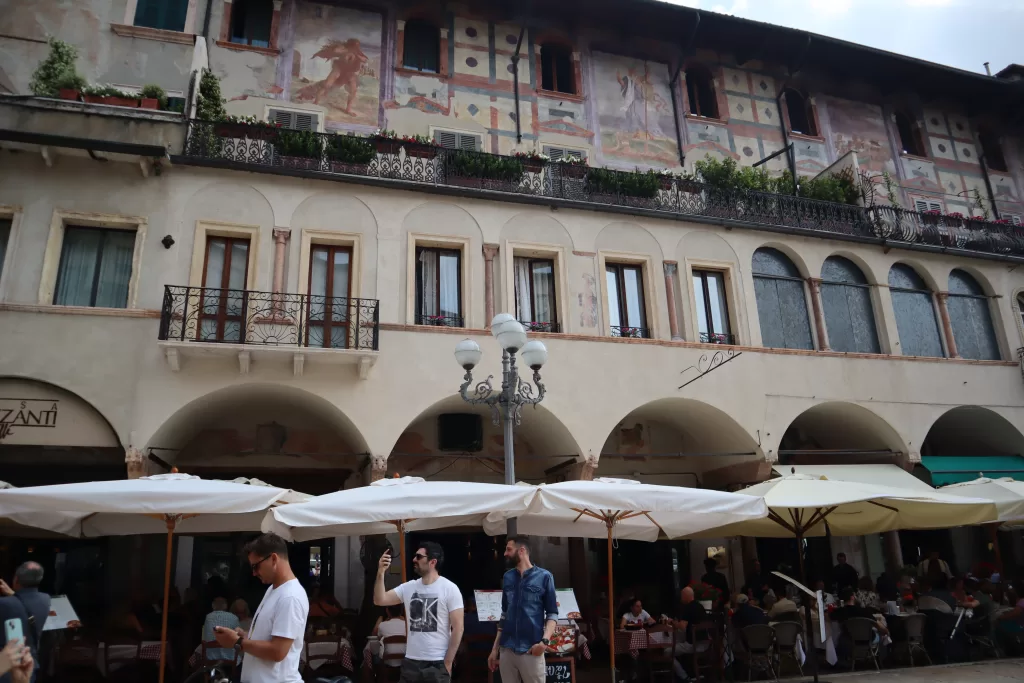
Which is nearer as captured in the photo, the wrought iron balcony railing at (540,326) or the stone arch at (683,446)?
the wrought iron balcony railing at (540,326)

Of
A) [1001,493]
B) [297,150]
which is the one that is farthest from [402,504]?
[1001,493]

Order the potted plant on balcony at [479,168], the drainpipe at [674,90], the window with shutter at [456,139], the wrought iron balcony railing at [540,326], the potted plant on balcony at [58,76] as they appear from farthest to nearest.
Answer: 1. the drainpipe at [674,90]
2. the window with shutter at [456,139]
3. the potted plant on balcony at [479,168]
4. the wrought iron balcony railing at [540,326]
5. the potted plant on balcony at [58,76]

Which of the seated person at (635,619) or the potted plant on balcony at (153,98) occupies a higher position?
the potted plant on balcony at (153,98)

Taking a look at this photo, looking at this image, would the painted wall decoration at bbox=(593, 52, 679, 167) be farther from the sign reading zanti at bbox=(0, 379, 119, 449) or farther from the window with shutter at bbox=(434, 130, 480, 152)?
the sign reading zanti at bbox=(0, 379, 119, 449)

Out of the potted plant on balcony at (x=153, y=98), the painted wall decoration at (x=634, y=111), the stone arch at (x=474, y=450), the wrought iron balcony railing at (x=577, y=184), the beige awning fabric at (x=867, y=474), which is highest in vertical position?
the painted wall decoration at (x=634, y=111)

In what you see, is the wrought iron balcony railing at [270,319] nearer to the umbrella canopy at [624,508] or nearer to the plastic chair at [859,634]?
the umbrella canopy at [624,508]

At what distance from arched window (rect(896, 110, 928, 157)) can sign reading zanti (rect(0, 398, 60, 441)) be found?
2165cm

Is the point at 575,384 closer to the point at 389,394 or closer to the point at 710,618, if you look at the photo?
the point at 389,394

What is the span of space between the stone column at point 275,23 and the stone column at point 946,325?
16.2 m

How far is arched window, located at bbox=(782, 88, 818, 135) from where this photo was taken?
65.2ft

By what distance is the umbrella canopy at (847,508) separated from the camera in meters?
9.77

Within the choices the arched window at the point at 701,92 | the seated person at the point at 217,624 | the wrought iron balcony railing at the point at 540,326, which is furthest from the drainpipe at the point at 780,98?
the seated person at the point at 217,624

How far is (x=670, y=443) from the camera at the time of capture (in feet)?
55.2

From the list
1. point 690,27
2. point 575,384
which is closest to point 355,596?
point 575,384
